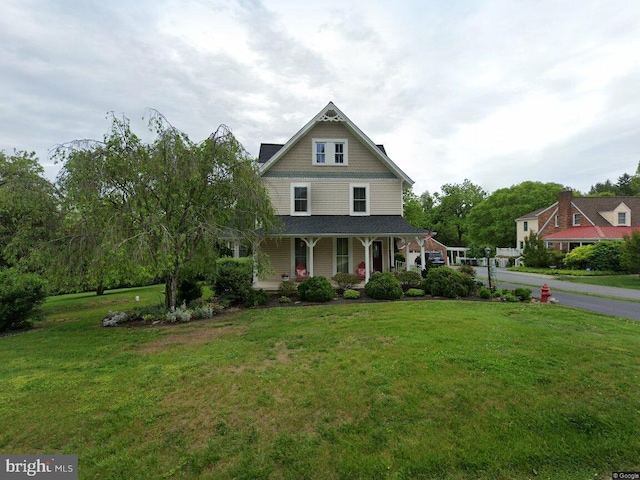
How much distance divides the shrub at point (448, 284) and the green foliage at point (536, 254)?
21.4 metres

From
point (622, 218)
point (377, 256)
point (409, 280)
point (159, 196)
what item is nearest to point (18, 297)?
point (159, 196)

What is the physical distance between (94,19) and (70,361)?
38.9ft

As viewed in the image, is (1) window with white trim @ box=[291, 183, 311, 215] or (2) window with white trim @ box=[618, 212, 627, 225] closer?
(1) window with white trim @ box=[291, 183, 311, 215]

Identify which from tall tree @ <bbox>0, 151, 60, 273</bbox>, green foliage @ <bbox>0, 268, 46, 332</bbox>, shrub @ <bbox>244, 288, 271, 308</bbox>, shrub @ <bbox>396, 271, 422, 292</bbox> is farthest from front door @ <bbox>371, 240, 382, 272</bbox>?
green foliage @ <bbox>0, 268, 46, 332</bbox>

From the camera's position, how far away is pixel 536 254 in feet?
97.9

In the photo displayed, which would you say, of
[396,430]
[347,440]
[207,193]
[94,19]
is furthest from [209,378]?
[94,19]

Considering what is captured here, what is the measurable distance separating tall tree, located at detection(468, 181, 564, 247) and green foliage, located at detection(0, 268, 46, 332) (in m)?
50.8

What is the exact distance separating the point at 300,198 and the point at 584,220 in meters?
35.0

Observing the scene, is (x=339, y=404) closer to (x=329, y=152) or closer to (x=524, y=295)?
(x=524, y=295)

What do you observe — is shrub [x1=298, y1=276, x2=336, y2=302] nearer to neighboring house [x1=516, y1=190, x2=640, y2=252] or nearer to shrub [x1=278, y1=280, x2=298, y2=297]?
shrub [x1=278, y1=280, x2=298, y2=297]

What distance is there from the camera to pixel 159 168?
9.66m

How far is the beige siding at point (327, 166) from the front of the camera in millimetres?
16500

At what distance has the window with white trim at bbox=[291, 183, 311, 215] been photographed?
1641 centimetres

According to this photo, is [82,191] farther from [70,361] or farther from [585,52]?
[585,52]
